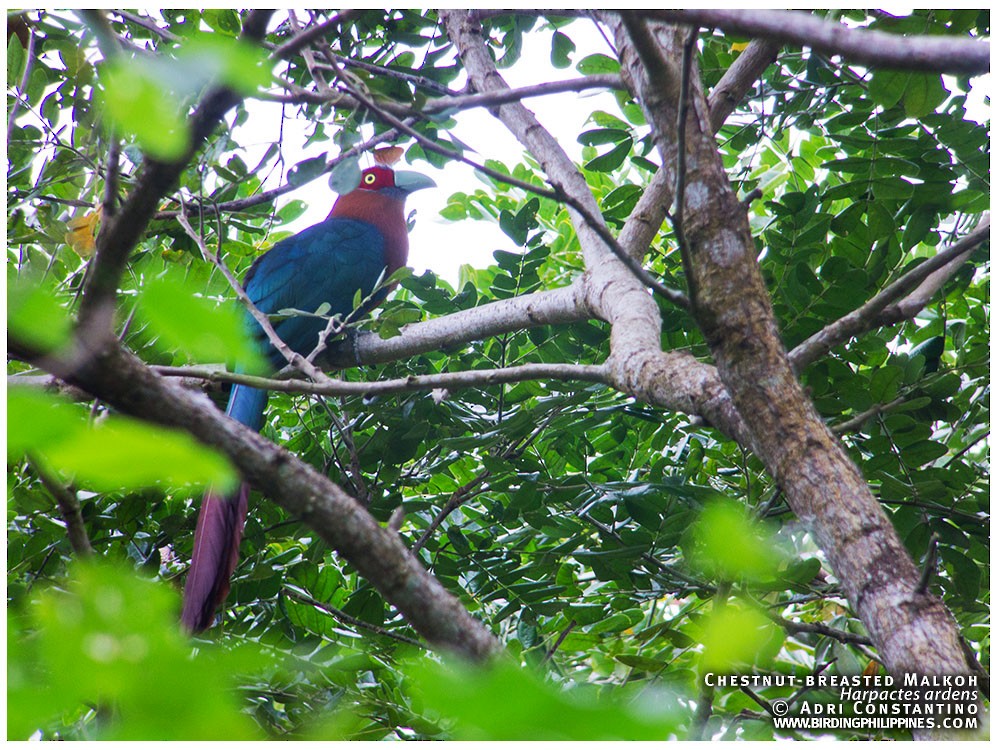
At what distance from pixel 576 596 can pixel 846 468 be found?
870mm

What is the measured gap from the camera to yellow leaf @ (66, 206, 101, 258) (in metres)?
1.54

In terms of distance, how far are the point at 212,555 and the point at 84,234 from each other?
67 cm

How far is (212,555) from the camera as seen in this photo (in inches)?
57.8

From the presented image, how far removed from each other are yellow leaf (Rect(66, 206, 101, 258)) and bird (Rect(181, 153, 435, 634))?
0.40 metres

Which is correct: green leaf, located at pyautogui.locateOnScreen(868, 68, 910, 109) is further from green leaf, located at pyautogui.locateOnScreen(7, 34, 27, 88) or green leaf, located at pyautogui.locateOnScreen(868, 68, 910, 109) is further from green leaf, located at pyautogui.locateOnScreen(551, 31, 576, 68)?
green leaf, located at pyautogui.locateOnScreen(7, 34, 27, 88)

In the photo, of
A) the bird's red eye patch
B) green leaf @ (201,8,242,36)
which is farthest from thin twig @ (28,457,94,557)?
the bird's red eye patch

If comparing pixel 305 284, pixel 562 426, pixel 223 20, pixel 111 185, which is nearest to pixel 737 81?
pixel 562 426

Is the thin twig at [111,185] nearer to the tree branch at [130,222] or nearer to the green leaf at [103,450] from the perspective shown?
the tree branch at [130,222]

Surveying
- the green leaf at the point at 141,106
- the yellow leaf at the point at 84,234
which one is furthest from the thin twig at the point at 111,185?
the yellow leaf at the point at 84,234

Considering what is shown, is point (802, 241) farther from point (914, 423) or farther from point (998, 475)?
point (998, 475)

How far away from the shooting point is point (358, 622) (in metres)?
1.50

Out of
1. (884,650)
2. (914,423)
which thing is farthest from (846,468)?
(914,423)

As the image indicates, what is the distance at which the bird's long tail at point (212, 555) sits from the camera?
4.65 feet

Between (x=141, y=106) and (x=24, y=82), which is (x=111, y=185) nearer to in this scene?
(x=141, y=106)
